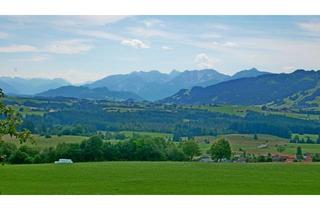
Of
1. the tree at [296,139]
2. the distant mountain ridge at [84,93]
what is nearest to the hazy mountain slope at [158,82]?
the distant mountain ridge at [84,93]

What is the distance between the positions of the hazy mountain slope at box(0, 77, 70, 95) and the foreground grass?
147 inches

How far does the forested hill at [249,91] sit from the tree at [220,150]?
3.79 metres

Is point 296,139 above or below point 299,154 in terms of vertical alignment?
above

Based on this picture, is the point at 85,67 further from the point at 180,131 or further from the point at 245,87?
the point at 245,87

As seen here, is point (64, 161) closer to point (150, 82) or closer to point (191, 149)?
point (191, 149)

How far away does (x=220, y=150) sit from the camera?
78.1ft

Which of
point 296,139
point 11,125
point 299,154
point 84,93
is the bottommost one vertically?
point 299,154

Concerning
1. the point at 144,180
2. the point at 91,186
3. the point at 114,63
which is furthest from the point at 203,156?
the point at 91,186

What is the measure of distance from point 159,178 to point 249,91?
15.6 meters

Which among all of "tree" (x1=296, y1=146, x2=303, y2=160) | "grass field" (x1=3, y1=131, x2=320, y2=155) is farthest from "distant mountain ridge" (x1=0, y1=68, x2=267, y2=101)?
"tree" (x1=296, y1=146, x2=303, y2=160)

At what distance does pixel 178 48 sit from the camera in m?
20.6

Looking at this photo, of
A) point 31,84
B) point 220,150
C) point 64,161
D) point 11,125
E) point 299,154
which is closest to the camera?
point 11,125

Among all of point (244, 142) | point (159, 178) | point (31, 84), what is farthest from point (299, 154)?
point (31, 84)

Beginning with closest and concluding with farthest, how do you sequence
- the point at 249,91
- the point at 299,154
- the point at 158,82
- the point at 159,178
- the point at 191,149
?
the point at 159,178 < the point at 191,149 < the point at 299,154 < the point at 158,82 < the point at 249,91
